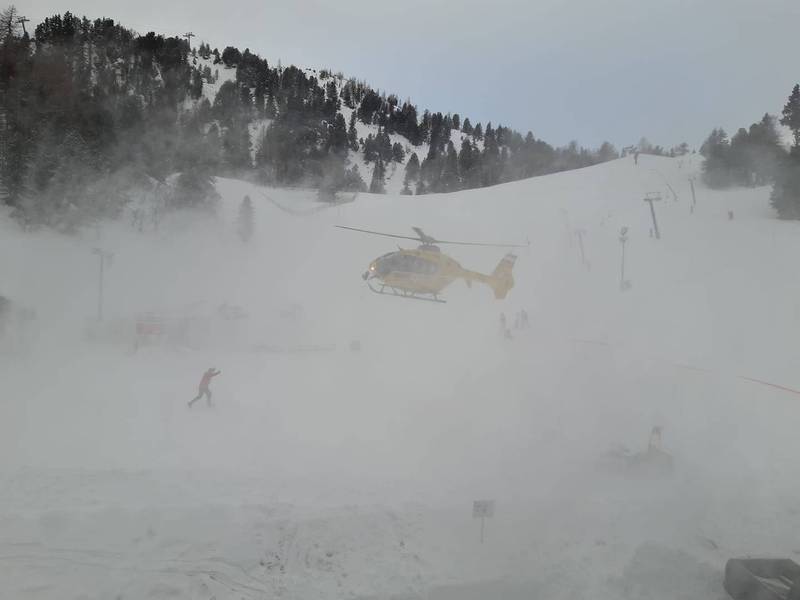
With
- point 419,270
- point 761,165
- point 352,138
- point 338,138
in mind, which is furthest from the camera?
point 352,138

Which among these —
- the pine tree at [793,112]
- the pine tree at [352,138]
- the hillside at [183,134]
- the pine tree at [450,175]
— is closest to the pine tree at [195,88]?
the hillside at [183,134]

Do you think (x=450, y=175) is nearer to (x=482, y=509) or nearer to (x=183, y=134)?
(x=183, y=134)

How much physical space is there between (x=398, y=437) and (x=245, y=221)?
16010 mm

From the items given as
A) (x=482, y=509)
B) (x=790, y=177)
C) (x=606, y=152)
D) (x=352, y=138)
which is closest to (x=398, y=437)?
(x=482, y=509)

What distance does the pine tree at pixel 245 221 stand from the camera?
68.2 ft

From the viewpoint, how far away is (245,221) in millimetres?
20875

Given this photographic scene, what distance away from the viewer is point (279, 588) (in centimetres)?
426

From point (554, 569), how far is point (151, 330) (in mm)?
10196

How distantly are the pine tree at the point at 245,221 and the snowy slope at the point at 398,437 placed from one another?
372 cm

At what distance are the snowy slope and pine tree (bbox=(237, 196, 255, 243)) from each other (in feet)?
12.2

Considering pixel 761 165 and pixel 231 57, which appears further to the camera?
pixel 231 57

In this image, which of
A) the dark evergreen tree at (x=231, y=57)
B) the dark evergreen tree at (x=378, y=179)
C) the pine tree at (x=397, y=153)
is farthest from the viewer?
the dark evergreen tree at (x=231, y=57)

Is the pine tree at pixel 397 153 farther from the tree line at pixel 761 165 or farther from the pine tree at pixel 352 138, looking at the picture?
the tree line at pixel 761 165

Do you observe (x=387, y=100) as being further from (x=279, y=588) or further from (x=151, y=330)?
(x=279, y=588)
